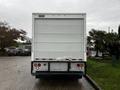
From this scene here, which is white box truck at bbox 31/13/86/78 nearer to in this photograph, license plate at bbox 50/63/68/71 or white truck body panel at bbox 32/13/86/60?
white truck body panel at bbox 32/13/86/60

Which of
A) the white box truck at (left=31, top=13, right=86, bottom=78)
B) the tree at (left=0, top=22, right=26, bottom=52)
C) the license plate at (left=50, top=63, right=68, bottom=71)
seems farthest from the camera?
the tree at (left=0, top=22, right=26, bottom=52)

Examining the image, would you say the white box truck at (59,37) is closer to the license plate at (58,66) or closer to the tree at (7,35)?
the license plate at (58,66)

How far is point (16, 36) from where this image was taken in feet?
202

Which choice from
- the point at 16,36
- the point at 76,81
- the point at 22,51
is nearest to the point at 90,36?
the point at 22,51

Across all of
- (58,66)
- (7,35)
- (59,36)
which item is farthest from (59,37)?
(7,35)

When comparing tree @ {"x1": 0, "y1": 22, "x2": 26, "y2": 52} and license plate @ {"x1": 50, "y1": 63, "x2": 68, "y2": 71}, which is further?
tree @ {"x1": 0, "y1": 22, "x2": 26, "y2": 52}

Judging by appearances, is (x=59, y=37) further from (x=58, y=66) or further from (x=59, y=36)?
(x=58, y=66)

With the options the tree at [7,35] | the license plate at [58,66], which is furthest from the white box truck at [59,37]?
the tree at [7,35]

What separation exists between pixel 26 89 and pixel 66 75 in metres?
2.41

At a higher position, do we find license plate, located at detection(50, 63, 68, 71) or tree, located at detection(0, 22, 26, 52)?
tree, located at detection(0, 22, 26, 52)

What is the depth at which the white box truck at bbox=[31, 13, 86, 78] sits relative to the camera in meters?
13.9

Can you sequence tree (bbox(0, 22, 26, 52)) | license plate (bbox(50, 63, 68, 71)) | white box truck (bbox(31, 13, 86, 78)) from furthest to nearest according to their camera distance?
1. tree (bbox(0, 22, 26, 52))
2. white box truck (bbox(31, 13, 86, 78))
3. license plate (bbox(50, 63, 68, 71))

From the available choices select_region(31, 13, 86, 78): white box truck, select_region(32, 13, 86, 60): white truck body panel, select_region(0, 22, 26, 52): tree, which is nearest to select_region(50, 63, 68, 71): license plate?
select_region(31, 13, 86, 78): white box truck

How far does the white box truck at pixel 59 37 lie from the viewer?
1387 cm
